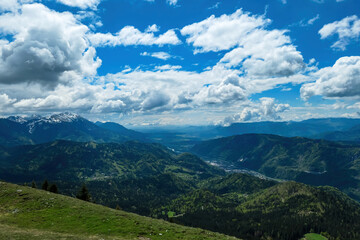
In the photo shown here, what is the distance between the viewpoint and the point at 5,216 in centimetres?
5578

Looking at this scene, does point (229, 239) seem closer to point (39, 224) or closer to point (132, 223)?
point (132, 223)

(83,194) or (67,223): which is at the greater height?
(67,223)

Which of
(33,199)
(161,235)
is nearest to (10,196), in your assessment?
(33,199)

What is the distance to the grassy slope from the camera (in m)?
45.1

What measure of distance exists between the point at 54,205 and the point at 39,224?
541 inches

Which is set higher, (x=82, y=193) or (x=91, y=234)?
(x=91, y=234)

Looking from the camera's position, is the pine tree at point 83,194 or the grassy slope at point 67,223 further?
the pine tree at point 83,194

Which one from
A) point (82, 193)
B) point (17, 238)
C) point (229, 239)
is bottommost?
point (82, 193)

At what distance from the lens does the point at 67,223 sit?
5312 centimetres

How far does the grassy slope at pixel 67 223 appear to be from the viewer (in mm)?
45144

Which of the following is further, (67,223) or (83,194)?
(83,194)

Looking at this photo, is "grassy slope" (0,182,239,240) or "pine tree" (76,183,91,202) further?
"pine tree" (76,183,91,202)

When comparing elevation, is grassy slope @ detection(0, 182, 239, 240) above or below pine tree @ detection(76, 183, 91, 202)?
above

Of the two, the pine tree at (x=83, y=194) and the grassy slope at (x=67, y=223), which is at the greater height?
the grassy slope at (x=67, y=223)
